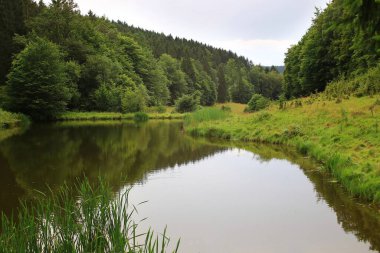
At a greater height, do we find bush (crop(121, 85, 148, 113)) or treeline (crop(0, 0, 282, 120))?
treeline (crop(0, 0, 282, 120))

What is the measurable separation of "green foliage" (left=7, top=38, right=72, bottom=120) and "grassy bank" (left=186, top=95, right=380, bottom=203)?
22637mm

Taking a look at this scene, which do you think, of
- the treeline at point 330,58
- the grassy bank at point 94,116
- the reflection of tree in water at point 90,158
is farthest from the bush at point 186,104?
the reflection of tree in water at point 90,158

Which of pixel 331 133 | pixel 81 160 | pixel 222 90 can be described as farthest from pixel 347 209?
pixel 222 90

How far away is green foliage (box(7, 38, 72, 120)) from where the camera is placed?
4547 centimetres

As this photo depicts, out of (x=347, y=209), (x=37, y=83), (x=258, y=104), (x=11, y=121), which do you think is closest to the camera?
(x=347, y=209)

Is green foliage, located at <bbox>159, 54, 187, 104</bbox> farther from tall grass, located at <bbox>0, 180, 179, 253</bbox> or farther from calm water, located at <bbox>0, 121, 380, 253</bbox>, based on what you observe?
tall grass, located at <bbox>0, 180, 179, 253</bbox>

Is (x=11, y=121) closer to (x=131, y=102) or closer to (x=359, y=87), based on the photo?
(x=131, y=102)

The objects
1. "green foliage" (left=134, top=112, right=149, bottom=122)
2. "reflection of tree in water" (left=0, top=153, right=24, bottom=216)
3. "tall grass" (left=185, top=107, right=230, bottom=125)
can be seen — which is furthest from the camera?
"green foliage" (left=134, top=112, right=149, bottom=122)

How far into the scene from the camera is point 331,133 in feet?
56.9

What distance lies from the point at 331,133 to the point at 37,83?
125 ft

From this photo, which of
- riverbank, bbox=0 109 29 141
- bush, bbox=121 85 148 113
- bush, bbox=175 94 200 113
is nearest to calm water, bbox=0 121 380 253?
riverbank, bbox=0 109 29 141

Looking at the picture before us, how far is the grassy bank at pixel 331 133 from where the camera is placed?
10993 millimetres

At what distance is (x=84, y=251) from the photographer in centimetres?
489

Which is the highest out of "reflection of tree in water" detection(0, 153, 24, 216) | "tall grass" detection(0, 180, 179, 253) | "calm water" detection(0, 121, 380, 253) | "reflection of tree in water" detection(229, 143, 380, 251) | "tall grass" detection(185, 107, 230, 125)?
"tall grass" detection(185, 107, 230, 125)
